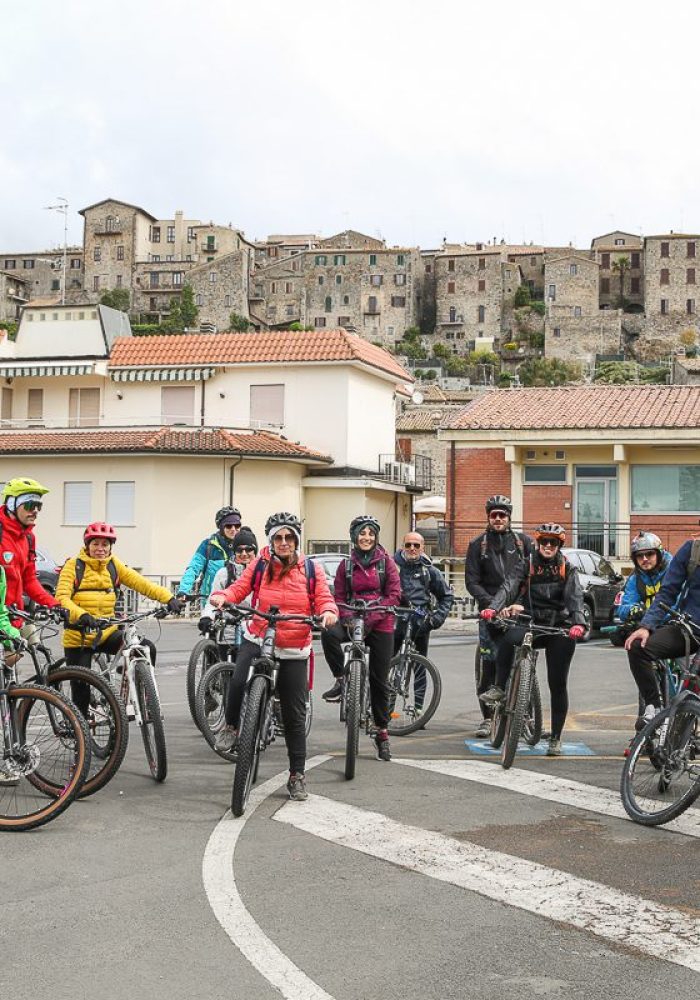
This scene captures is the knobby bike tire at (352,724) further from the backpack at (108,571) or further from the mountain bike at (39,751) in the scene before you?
the mountain bike at (39,751)

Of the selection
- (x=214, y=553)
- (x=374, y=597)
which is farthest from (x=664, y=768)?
(x=214, y=553)

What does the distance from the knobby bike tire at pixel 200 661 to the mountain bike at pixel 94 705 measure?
1877 millimetres

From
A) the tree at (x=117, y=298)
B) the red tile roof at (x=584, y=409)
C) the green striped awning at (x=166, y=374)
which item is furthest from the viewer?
the tree at (x=117, y=298)

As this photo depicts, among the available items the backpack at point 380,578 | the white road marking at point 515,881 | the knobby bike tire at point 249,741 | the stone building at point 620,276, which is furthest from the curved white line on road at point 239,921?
the stone building at point 620,276

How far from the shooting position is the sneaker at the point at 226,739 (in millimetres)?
9180

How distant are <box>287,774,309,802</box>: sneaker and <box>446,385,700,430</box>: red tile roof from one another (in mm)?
25431

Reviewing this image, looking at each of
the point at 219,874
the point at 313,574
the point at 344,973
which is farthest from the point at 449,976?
the point at 313,574

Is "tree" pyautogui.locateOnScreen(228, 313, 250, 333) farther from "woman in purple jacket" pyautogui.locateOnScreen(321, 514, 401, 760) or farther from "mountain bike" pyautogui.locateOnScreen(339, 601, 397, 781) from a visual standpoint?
"mountain bike" pyautogui.locateOnScreen(339, 601, 397, 781)

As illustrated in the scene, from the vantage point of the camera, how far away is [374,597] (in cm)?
962

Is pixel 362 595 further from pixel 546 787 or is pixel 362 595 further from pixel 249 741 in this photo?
pixel 249 741

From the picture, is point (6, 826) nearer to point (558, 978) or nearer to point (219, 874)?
point (219, 874)

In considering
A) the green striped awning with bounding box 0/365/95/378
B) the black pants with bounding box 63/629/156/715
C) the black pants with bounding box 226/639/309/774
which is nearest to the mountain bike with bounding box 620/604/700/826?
the black pants with bounding box 226/639/309/774

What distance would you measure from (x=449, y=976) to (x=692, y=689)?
3201 mm

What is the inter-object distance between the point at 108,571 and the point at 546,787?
358cm
